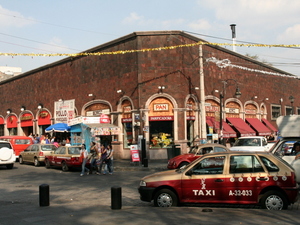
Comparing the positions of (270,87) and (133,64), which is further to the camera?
(270,87)

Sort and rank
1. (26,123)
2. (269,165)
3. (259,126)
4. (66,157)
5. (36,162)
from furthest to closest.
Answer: (26,123) → (259,126) → (36,162) → (66,157) → (269,165)

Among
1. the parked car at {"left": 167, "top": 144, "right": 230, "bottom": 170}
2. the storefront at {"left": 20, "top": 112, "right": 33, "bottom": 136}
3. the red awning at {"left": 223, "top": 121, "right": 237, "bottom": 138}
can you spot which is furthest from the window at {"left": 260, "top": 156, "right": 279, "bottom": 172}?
the storefront at {"left": 20, "top": 112, "right": 33, "bottom": 136}

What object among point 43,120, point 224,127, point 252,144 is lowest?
point 252,144

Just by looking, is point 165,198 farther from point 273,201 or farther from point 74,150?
point 74,150

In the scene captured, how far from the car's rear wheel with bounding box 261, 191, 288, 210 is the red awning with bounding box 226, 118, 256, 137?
24.4 metres

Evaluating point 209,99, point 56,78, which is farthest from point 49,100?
point 209,99

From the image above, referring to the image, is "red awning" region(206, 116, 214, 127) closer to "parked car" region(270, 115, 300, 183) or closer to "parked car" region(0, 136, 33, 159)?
"parked car" region(0, 136, 33, 159)

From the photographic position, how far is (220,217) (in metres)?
8.55

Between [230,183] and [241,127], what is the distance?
25495 mm

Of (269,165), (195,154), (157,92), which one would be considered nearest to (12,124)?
(157,92)

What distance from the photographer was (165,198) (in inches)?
388

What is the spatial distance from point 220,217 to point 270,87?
116 ft

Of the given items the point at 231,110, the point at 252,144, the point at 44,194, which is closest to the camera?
the point at 44,194

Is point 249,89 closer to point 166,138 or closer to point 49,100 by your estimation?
point 166,138
